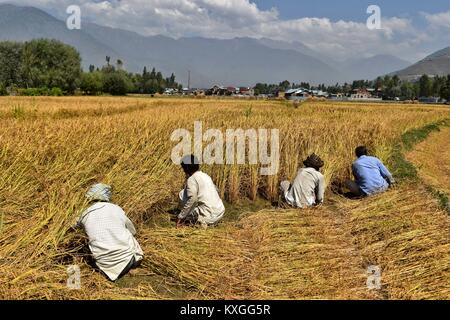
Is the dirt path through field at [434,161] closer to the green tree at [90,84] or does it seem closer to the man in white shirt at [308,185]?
the man in white shirt at [308,185]

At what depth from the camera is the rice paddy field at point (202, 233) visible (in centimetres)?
363

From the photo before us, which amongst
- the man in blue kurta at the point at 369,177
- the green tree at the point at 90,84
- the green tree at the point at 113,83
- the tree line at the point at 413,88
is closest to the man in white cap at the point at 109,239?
the man in blue kurta at the point at 369,177

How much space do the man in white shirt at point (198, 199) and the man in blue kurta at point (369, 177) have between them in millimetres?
2913

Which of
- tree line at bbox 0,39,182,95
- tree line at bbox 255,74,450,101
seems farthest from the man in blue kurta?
tree line at bbox 255,74,450,101

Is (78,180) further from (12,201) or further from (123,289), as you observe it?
(123,289)

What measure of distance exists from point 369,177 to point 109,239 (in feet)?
15.3

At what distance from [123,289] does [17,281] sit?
856 millimetres

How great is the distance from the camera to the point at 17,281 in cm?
325

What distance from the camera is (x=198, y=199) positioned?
528 cm

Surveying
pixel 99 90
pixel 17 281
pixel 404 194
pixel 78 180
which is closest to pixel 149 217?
pixel 78 180

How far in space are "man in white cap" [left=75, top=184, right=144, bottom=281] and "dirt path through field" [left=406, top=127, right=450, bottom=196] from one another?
6326 millimetres

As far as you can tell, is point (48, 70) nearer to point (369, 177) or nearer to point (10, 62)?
point (10, 62)

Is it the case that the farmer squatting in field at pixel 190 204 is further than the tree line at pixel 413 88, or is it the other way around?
the tree line at pixel 413 88

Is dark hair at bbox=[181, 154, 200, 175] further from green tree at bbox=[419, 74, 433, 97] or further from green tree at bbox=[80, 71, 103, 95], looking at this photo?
green tree at bbox=[419, 74, 433, 97]
